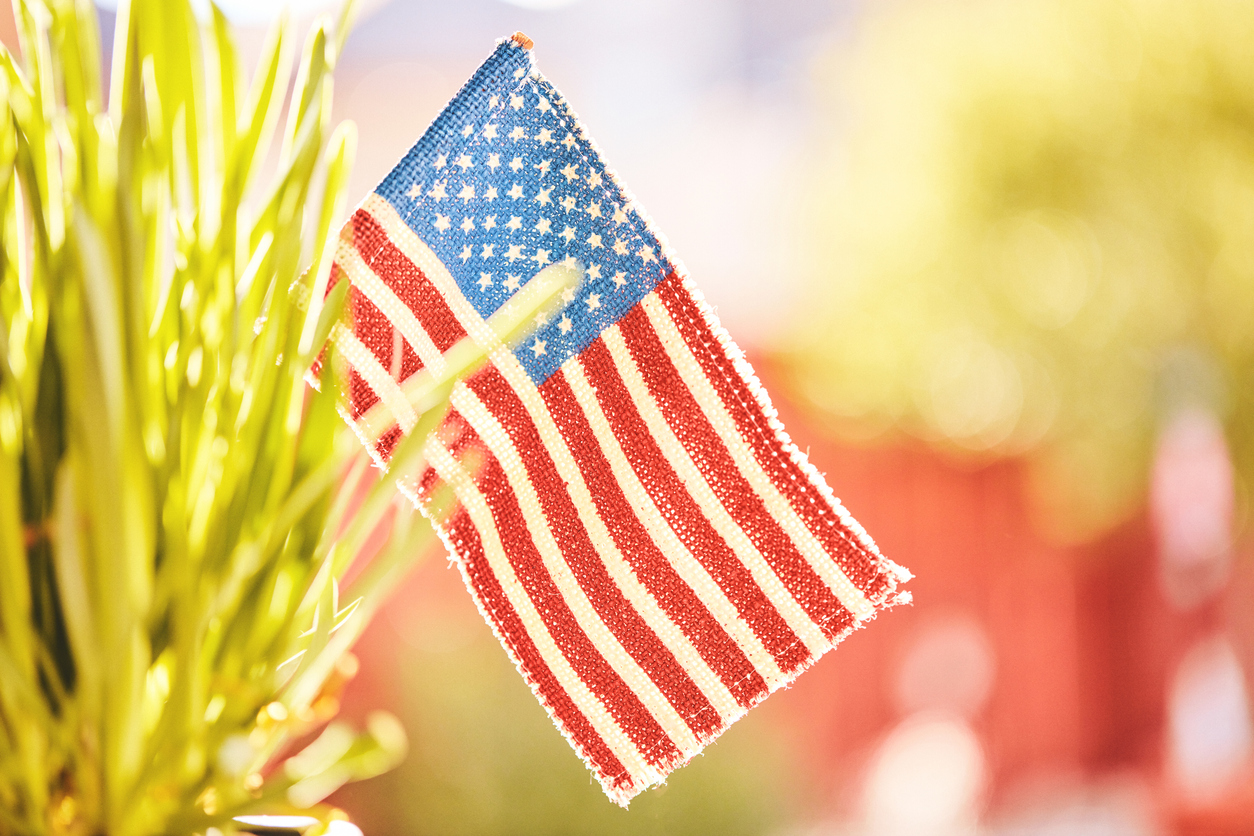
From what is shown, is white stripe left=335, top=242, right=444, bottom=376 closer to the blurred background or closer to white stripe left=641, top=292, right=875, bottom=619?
white stripe left=641, top=292, right=875, bottom=619

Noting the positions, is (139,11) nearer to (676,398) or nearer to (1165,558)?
(676,398)

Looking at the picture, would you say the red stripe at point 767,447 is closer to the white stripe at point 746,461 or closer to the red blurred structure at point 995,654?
the white stripe at point 746,461

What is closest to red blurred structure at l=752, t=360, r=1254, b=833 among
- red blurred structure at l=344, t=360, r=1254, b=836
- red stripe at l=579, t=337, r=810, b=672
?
red blurred structure at l=344, t=360, r=1254, b=836

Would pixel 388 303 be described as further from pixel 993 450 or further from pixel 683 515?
pixel 993 450

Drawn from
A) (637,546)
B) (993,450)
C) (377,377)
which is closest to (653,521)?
(637,546)

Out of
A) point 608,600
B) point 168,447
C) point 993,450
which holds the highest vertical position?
point 168,447
